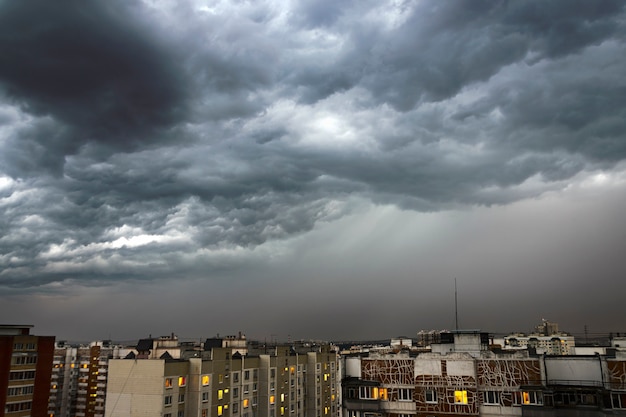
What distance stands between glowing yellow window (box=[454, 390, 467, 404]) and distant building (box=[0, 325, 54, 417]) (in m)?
74.2

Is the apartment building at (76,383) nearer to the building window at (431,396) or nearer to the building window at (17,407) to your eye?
the building window at (17,407)

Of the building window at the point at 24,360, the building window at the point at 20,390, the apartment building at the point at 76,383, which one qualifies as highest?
the building window at the point at 24,360

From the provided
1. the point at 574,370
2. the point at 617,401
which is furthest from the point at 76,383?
the point at 617,401

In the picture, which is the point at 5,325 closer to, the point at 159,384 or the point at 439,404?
the point at 159,384

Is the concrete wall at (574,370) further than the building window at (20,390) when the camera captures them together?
No

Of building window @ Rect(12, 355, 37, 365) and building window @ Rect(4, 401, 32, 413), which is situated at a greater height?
building window @ Rect(12, 355, 37, 365)

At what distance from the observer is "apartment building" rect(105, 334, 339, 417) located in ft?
248

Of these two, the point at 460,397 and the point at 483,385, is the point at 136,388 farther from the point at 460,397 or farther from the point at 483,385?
the point at 483,385

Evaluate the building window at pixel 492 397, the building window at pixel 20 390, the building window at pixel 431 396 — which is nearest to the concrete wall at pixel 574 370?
the building window at pixel 492 397

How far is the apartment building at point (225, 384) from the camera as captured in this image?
75.5m

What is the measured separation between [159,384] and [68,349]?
11427 cm

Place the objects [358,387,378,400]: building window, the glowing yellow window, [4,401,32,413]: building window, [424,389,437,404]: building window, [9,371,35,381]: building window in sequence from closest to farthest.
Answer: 1. the glowing yellow window
2. [424,389,437,404]: building window
3. [358,387,378,400]: building window
4. [4,401,32,413]: building window
5. [9,371,35,381]: building window

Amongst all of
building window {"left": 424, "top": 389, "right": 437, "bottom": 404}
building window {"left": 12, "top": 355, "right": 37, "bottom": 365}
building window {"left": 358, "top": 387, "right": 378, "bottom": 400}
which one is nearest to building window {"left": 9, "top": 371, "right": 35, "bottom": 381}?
building window {"left": 12, "top": 355, "right": 37, "bottom": 365}

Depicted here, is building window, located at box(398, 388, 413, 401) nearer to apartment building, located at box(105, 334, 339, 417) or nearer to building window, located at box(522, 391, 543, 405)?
building window, located at box(522, 391, 543, 405)
